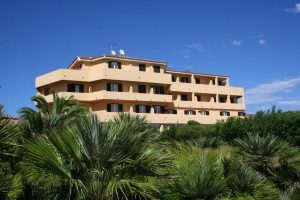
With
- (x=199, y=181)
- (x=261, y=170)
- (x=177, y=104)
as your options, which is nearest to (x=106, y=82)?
(x=177, y=104)

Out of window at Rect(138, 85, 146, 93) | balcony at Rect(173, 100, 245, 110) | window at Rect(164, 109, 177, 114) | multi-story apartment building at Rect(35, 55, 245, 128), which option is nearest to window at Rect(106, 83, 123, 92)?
multi-story apartment building at Rect(35, 55, 245, 128)

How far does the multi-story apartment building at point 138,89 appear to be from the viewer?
51406mm

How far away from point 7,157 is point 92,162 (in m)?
2.23

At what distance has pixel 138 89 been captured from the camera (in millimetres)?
54719

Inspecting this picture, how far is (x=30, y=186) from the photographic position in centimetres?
847

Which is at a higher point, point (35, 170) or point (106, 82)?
point (106, 82)

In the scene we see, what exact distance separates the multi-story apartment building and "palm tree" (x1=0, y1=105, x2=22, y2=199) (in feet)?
125

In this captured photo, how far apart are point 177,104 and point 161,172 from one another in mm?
50365

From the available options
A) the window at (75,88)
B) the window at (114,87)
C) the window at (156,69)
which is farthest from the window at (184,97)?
the window at (75,88)

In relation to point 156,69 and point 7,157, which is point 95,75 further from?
point 7,157

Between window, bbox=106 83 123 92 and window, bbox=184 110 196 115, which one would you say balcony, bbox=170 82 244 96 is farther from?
→ window, bbox=106 83 123 92

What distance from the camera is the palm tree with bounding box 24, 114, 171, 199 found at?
7363 millimetres

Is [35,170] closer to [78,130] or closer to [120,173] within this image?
[78,130]

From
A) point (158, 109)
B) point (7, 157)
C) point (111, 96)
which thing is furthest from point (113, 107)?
point (7, 157)
